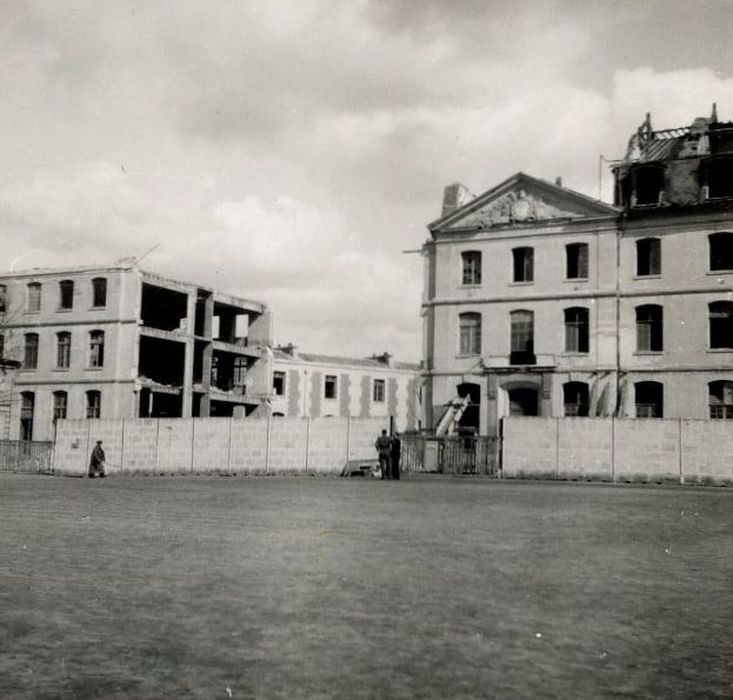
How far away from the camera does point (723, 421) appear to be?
90.5ft

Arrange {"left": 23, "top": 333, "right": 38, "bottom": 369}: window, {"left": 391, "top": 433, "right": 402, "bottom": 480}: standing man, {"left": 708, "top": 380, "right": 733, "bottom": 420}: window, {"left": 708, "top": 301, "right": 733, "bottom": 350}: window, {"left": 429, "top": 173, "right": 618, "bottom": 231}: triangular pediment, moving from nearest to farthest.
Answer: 1. {"left": 391, "top": 433, "right": 402, "bottom": 480}: standing man
2. {"left": 708, "top": 380, "right": 733, "bottom": 420}: window
3. {"left": 708, "top": 301, "right": 733, "bottom": 350}: window
4. {"left": 429, "top": 173, "right": 618, "bottom": 231}: triangular pediment
5. {"left": 23, "top": 333, "right": 38, "bottom": 369}: window

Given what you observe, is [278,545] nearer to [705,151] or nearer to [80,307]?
[705,151]

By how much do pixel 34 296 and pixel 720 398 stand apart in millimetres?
35307

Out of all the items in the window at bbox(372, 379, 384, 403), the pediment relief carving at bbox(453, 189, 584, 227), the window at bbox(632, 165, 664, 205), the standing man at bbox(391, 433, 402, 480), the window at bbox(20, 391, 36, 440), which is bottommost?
the standing man at bbox(391, 433, 402, 480)

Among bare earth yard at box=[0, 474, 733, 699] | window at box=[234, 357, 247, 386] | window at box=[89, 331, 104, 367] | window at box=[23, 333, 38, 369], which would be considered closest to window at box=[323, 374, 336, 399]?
window at box=[234, 357, 247, 386]

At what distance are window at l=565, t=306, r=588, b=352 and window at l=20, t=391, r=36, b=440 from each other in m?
28.8

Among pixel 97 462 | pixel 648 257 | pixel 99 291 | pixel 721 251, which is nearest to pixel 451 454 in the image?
pixel 97 462

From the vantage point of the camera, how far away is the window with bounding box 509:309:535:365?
3869cm

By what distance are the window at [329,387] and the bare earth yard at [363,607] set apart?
59.2 m

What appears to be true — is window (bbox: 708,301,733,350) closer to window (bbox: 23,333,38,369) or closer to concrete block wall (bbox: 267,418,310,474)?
concrete block wall (bbox: 267,418,310,474)

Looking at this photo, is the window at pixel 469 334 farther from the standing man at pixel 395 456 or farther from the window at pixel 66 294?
the window at pixel 66 294

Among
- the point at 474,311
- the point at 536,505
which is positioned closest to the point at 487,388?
the point at 474,311

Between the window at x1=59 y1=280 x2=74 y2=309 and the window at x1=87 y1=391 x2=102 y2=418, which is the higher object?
the window at x1=59 y1=280 x2=74 y2=309

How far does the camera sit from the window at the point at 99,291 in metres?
45.9
